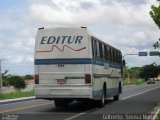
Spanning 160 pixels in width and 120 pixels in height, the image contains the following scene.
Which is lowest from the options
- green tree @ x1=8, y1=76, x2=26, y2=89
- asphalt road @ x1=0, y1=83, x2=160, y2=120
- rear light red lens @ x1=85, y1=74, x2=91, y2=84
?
asphalt road @ x1=0, y1=83, x2=160, y2=120

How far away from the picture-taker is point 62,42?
2214 cm

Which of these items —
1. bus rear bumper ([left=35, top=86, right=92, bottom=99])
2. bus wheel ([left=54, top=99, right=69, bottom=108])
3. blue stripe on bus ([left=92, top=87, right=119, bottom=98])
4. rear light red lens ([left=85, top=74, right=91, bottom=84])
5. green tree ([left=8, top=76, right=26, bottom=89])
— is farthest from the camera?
green tree ([left=8, top=76, right=26, bottom=89])

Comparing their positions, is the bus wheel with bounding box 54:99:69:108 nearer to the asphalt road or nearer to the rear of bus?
the asphalt road

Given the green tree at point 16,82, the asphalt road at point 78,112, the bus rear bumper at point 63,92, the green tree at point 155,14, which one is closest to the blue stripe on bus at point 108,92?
the bus rear bumper at point 63,92

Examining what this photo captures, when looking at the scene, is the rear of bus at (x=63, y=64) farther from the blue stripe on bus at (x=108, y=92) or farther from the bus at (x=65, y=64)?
the blue stripe on bus at (x=108, y=92)

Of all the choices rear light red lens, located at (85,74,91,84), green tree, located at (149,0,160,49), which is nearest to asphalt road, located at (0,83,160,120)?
rear light red lens, located at (85,74,91,84)

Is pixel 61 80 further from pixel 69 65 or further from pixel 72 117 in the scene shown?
pixel 72 117

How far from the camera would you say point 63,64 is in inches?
866

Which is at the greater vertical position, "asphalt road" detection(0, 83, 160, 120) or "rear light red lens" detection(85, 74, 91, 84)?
"rear light red lens" detection(85, 74, 91, 84)

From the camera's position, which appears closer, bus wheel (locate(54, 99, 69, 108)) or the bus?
the bus

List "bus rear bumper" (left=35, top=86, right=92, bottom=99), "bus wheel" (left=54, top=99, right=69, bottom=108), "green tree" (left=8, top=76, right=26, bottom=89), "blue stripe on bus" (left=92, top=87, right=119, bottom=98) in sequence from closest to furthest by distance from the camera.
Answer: "bus rear bumper" (left=35, top=86, right=92, bottom=99) → "blue stripe on bus" (left=92, top=87, right=119, bottom=98) → "bus wheel" (left=54, top=99, right=69, bottom=108) → "green tree" (left=8, top=76, right=26, bottom=89)

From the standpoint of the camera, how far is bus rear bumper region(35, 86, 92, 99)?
21.6 metres

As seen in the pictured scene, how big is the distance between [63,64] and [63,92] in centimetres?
123

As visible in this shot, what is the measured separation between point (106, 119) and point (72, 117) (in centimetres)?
143
